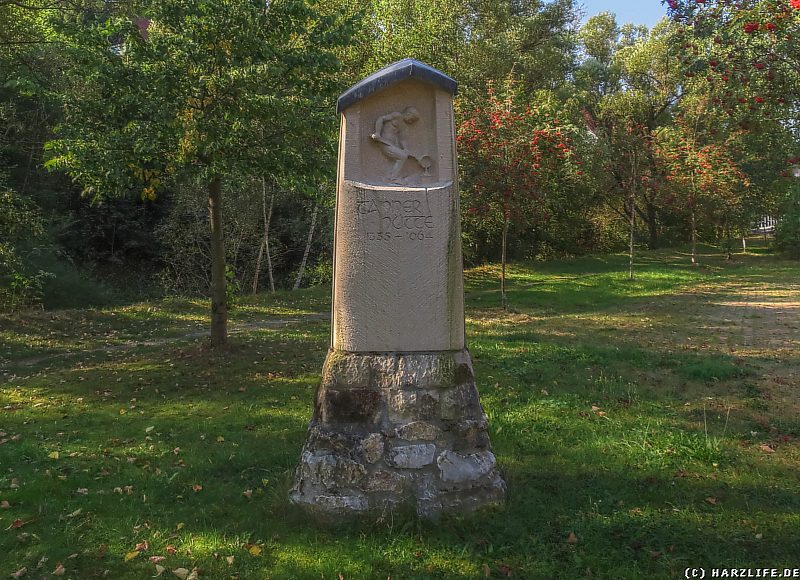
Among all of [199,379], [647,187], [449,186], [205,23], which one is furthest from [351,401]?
[647,187]

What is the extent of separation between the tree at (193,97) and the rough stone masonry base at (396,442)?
15.4 ft

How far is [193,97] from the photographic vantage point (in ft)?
25.2

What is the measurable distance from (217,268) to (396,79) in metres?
6.22

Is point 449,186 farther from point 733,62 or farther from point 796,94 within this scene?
point 796,94

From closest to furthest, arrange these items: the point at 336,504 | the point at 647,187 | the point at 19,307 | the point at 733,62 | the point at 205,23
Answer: the point at 336,504 < the point at 733,62 < the point at 205,23 < the point at 19,307 < the point at 647,187

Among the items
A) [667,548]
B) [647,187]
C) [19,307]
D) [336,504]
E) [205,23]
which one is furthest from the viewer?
[647,187]

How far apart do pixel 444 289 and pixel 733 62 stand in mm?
3960

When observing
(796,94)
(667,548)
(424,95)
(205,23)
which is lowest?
(667,548)

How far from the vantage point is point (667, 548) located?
11.5ft

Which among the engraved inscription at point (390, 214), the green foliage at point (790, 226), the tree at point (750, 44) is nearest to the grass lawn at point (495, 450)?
the engraved inscription at point (390, 214)

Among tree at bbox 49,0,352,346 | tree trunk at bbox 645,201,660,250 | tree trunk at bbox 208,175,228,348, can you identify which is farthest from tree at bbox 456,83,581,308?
tree trunk at bbox 645,201,660,250

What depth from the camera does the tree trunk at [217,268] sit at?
363 inches

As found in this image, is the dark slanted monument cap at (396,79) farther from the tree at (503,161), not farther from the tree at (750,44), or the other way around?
the tree at (503,161)

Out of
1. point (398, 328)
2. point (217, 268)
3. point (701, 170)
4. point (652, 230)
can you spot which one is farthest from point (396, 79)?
point (652, 230)
